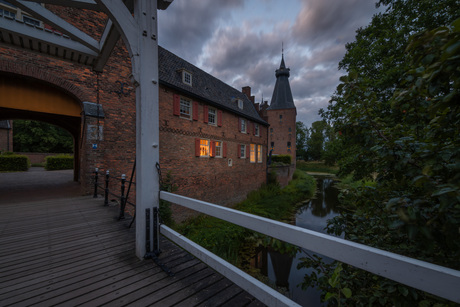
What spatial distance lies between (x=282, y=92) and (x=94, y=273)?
3867cm

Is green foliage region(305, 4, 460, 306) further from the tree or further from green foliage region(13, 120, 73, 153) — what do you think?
the tree

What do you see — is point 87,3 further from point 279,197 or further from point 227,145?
point 279,197

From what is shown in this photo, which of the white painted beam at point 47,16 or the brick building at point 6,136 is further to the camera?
the brick building at point 6,136

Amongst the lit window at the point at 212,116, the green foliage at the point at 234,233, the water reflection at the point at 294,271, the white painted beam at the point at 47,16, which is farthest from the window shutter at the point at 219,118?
the white painted beam at the point at 47,16

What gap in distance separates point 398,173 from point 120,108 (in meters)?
8.74

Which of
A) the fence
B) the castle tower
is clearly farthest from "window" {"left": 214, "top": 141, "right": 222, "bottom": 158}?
the castle tower

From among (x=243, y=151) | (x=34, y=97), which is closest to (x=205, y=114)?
(x=243, y=151)

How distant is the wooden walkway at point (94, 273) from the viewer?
6.49 feet

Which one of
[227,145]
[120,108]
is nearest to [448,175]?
[120,108]

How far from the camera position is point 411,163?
1.47m

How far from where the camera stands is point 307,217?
47.0 feet

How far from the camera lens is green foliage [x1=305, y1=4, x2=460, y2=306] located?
3.46 feet

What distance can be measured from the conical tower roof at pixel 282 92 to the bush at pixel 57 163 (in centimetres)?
3241

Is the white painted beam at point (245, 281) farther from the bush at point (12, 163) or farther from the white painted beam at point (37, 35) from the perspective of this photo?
the bush at point (12, 163)
